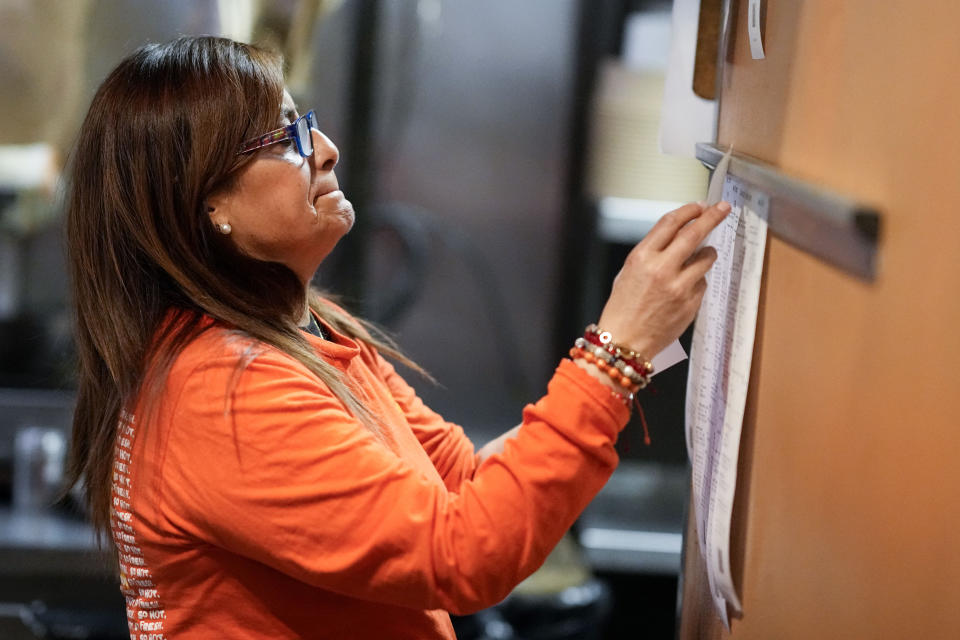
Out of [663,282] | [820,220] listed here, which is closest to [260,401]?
[663,282]

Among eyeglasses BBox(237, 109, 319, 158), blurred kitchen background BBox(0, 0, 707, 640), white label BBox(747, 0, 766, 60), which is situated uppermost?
white label BBox(747, 0, 766, 60)

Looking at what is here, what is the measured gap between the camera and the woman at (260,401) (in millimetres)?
856

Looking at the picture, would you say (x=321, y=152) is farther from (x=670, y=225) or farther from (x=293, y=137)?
(x=670, y=225)

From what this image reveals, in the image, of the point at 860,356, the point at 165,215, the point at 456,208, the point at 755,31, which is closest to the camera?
the point at 860,356

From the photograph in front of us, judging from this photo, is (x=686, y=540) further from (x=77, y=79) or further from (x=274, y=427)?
(x=77, y=79)

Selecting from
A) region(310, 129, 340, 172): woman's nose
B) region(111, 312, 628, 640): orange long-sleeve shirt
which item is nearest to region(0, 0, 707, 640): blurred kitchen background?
region(310, 129, 340, 172): woman's nose

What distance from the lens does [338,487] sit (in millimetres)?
851

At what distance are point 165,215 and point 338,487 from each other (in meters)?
0.34

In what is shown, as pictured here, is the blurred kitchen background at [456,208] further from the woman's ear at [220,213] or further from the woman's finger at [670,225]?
the woman's finger at [670,225]

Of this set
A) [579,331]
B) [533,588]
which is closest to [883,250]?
[533,588]

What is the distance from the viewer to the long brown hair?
977 mm

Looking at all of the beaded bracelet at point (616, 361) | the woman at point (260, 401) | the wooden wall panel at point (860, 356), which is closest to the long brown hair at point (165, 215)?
the woman at point (260, 401)

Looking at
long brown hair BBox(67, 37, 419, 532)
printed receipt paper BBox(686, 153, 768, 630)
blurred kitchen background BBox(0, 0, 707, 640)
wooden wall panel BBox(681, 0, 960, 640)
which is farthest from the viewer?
blurred kitchen background BBox(0, 0, 707, 640)

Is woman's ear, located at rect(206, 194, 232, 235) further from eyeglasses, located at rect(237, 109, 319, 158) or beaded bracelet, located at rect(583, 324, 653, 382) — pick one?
beaded bracelet, located at rect(583, 324, 653, 382)
